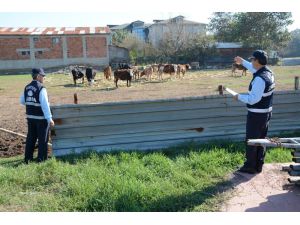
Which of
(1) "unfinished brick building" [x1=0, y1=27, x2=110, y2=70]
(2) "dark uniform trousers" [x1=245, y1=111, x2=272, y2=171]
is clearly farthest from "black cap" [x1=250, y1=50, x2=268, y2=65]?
(1) "unfinished brick building" [x1=0, y1=27, x2=110, y2=70]

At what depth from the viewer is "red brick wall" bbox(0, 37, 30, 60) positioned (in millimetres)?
53594

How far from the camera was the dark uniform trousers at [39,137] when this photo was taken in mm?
6785

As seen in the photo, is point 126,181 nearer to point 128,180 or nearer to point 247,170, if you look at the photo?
point 128,180

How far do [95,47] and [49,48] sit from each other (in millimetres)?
6503

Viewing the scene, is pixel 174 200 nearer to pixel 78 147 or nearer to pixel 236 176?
pixel 236 176

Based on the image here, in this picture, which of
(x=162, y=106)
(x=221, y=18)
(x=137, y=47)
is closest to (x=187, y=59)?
(x=137, y=47)

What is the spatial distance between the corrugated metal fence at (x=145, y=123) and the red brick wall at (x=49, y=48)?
1963 inches

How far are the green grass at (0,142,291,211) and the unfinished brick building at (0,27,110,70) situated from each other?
49537 mm

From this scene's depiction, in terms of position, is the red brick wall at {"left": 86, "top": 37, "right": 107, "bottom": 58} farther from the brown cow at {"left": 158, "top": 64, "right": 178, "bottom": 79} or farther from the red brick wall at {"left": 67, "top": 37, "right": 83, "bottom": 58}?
the brown cow at {"left": 158, "top": 64, "right": 178, "bottom": 79}

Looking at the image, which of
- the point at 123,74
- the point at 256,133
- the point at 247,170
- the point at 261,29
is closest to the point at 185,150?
the point at 247,170

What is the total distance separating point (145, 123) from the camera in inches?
290

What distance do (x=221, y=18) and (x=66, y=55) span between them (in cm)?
2654

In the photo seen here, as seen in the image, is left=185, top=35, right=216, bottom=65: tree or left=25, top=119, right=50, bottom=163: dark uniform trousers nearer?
left=25, top=119, right=50, bottom=163: dark uniform trousers

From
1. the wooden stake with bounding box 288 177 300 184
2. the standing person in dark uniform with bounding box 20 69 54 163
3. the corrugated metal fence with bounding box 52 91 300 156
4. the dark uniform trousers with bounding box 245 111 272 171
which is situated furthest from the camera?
the corrugated metal fence with bounding box 52 91 300 156
